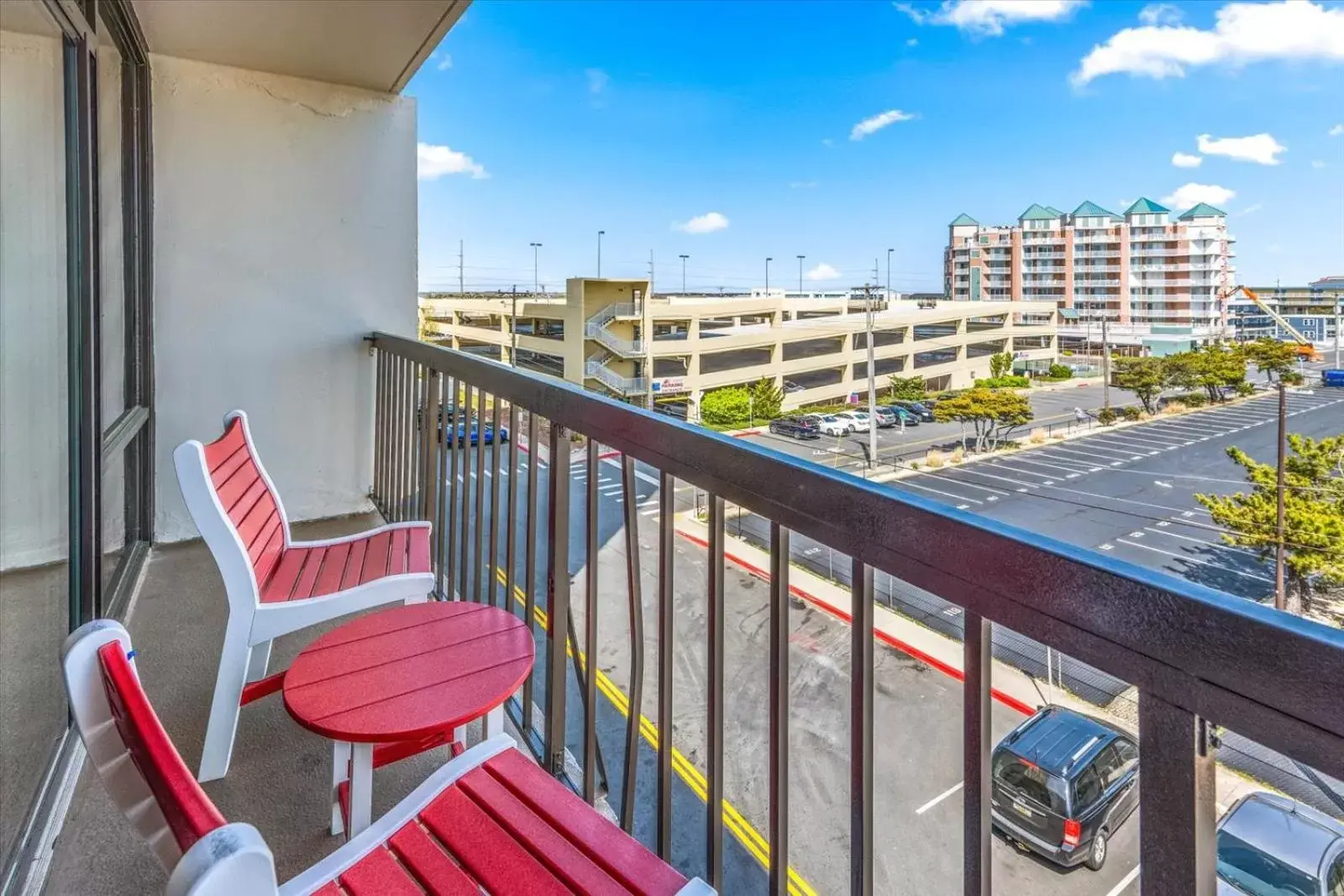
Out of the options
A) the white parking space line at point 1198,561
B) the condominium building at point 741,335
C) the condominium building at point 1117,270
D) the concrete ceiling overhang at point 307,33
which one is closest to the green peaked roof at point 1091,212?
the condominium building at point 1117,270

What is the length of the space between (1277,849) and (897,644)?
0.39 metres

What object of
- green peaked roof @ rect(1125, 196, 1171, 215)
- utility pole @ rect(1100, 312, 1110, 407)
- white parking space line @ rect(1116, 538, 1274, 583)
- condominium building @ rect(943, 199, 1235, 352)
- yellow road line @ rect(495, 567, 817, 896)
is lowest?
yellow road line @ rect(495, 567, 817, 896)

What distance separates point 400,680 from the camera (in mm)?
1142

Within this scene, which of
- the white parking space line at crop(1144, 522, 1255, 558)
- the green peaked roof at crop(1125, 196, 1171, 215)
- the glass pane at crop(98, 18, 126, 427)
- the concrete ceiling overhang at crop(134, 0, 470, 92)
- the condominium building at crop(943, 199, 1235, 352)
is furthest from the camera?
the green peaked roof at crop(1125, 196, 1171, 215)

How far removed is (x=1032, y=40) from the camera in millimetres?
5906

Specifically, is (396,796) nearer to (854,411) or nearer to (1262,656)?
(1262,656)

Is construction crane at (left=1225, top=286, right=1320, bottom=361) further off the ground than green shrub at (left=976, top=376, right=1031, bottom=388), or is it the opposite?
construction crane at (left=1225, top=286, right=1320, bottom=361)

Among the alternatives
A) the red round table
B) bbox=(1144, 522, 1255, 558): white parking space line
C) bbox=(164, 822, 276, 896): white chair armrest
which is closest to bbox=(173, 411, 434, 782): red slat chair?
the red round table

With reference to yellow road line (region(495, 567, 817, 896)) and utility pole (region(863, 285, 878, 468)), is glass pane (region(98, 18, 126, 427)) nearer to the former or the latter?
yellow road line (region(495, 567, 817, 896))

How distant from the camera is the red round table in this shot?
1.04 m

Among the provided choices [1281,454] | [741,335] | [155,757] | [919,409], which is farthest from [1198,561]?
[741,335]

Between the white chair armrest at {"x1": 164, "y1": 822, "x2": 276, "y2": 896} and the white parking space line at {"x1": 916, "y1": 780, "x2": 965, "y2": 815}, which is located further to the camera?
the white parking space line at {"x1": 916, "y1": 780, "x2": 965, "y2": 815}

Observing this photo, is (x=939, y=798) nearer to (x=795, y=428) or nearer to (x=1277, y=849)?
(x=1277, y=849)

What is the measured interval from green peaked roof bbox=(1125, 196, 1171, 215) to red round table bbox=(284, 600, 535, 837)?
4.30m
